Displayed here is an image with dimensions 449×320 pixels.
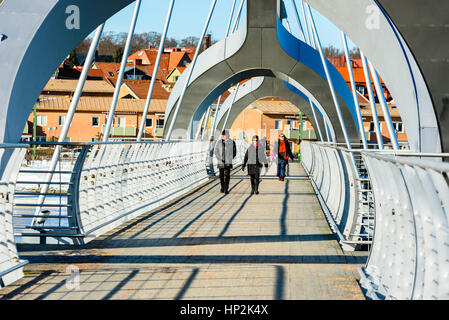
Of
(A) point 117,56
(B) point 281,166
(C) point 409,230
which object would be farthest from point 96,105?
(C) point 409,230

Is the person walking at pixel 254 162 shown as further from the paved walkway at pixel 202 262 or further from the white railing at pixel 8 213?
the white railing at pixel 8 213

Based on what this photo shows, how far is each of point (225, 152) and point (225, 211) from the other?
4.96 metres

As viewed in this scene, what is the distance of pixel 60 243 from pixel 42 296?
3.01 m

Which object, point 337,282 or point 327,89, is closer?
point 337,282

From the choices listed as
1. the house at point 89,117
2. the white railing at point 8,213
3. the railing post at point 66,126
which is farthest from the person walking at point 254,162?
the house at point 89,117

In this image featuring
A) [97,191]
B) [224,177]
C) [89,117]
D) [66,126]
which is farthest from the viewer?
[89,117]

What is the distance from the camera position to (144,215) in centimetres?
1224

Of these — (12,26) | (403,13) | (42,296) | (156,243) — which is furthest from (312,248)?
(12,26)

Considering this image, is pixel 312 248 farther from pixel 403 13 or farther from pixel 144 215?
pixel 144 215

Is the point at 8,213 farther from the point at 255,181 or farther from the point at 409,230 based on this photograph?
the point at 255,181

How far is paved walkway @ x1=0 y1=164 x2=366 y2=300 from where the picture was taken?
605 centimetres

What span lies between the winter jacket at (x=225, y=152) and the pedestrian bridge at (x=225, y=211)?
2790 mm

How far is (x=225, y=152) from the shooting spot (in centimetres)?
1809

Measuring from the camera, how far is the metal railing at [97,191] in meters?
8.78
